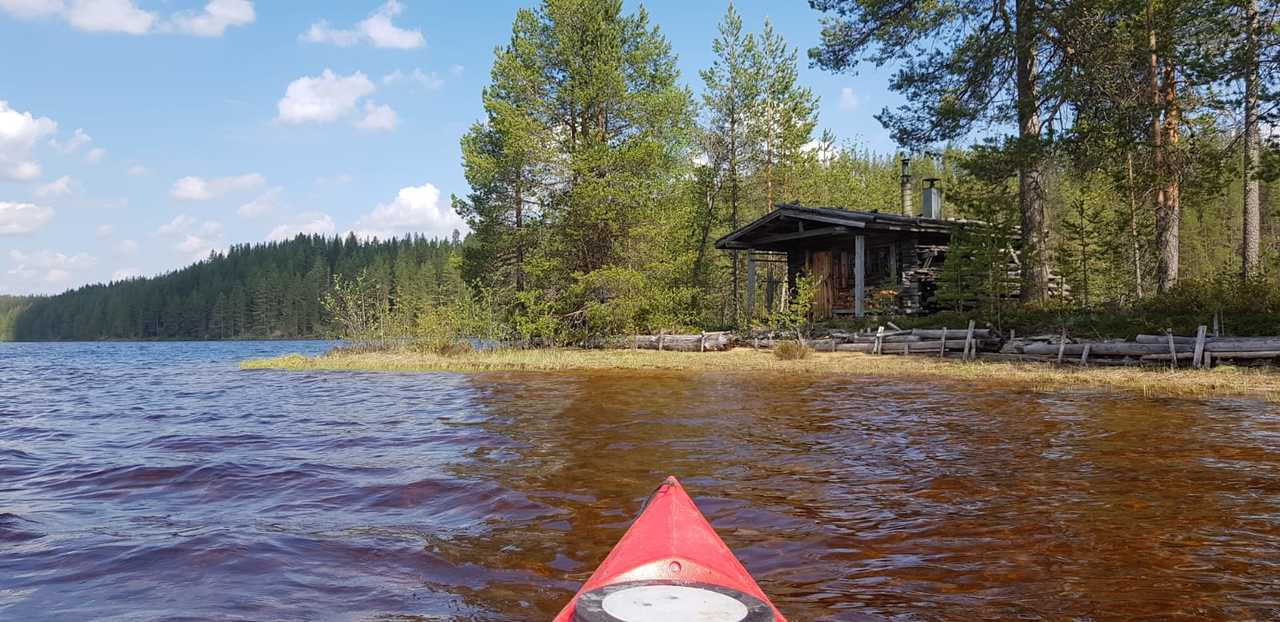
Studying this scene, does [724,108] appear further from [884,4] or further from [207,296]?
[207,296]

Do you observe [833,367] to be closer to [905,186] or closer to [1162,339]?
[1162,339]

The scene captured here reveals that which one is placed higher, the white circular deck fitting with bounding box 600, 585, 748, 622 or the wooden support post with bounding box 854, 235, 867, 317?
the wooden support post with bounding box 854, 235, 867, 317

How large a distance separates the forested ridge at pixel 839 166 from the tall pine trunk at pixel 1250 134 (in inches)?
2.0

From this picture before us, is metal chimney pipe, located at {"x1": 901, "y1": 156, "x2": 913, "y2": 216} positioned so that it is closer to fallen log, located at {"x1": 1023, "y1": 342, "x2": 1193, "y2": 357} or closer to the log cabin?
the log cabin

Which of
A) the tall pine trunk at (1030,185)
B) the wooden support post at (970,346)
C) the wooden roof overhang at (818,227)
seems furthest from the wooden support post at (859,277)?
the wooden support post at (970,346)

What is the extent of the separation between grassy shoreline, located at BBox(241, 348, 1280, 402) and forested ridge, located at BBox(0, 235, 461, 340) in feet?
175

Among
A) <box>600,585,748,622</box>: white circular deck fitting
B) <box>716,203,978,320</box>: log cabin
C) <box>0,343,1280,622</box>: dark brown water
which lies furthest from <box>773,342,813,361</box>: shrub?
<box>600,585,748,622</box>: white circular deck fitting

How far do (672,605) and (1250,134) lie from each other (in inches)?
778

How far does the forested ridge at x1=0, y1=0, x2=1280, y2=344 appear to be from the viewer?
16734mm

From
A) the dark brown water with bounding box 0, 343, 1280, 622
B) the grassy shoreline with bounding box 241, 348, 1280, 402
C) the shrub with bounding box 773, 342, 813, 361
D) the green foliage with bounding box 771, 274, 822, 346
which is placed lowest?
the dark brown water with bounding box 0, 343, 1280, 622

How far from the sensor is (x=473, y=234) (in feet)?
105

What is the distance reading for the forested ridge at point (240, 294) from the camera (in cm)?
9975

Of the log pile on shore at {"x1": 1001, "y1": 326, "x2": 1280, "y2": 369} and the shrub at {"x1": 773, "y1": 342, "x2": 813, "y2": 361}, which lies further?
the shrub at {"x1": 773, "y1": 342, "x2": 813, "y2": 361}

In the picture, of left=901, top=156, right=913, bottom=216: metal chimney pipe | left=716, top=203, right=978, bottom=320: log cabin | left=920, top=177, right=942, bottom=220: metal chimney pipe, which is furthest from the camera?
left=901, top=156, right=913, bottom=216: metal chimney pipe
